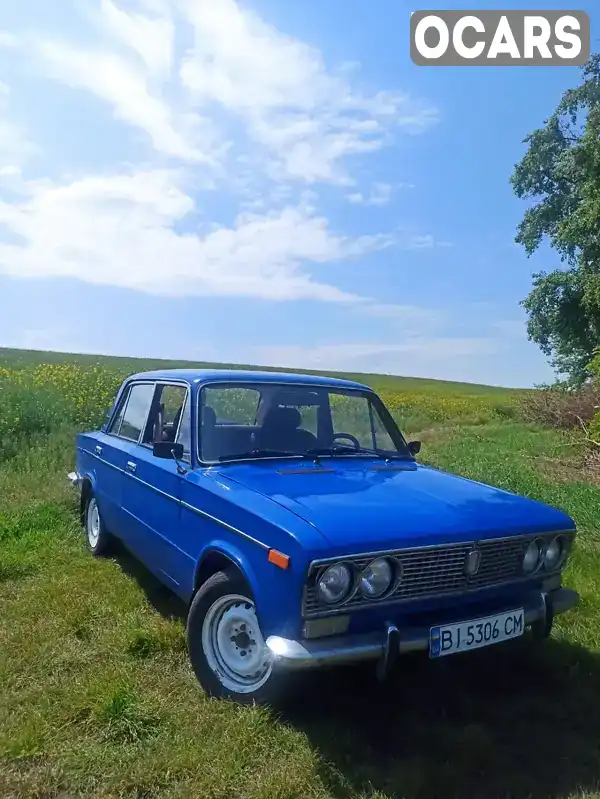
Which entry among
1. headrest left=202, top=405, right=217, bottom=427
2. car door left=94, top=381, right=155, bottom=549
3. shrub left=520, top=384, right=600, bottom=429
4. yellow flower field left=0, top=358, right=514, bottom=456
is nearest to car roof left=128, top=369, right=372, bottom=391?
headrest left=202, top=405, right=217, bottom=427

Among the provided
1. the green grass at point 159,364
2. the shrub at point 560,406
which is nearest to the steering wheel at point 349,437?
the shrub at point 560,406

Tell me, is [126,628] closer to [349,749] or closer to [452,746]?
[349,749]

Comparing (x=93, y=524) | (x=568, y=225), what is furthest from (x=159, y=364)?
(x=93, y=524)

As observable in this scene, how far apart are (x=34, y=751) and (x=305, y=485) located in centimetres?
177

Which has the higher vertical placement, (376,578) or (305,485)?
(305,485)

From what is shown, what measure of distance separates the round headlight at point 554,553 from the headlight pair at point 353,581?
1.10 metres

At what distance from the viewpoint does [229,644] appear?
329 centimetres

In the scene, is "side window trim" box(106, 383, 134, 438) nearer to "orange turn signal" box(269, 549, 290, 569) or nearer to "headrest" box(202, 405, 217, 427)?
"headrest" box(202, 405, 217, 427)

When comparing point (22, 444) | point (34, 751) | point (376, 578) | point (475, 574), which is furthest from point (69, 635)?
point (22, 444)

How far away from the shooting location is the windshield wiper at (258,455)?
393 centimetres

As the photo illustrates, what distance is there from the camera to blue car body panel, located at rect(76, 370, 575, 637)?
2852mm

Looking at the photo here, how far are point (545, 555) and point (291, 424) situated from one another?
1.78 meters

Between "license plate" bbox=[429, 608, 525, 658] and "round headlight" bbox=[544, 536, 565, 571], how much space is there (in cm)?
38

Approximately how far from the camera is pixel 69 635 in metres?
4.13
